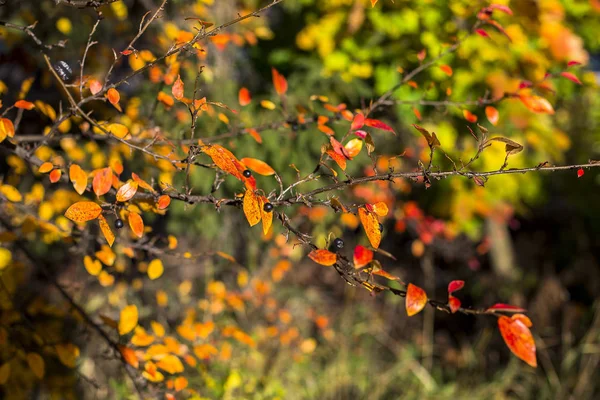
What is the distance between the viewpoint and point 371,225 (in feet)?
3.84

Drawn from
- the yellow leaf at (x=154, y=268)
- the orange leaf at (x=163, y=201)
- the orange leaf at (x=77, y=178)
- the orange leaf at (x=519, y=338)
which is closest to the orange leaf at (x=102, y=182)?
the orange leaf at (x=77, y=178)

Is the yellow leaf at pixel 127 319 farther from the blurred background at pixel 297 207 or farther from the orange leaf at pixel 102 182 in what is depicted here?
the orange leaf at pixel 102 182

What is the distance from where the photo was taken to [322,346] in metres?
4.11

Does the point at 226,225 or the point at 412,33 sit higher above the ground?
the point at 412,33

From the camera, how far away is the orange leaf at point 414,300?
1177 mm

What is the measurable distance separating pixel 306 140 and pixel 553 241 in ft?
14.9

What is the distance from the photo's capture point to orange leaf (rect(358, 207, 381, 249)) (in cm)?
116

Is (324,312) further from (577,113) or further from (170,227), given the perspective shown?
(577,113)

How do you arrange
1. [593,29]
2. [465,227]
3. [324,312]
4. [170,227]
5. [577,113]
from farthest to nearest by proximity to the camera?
[577,113] < [324,312] < [465,227] < [170,227] < [593,29]

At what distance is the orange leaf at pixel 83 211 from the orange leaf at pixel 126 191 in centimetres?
5

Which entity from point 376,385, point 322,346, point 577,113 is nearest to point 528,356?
point 376,385

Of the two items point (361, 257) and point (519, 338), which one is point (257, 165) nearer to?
point (361, 257)

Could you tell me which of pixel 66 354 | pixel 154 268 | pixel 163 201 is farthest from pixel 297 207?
pixel 163 201

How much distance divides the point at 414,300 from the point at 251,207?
39 cm
